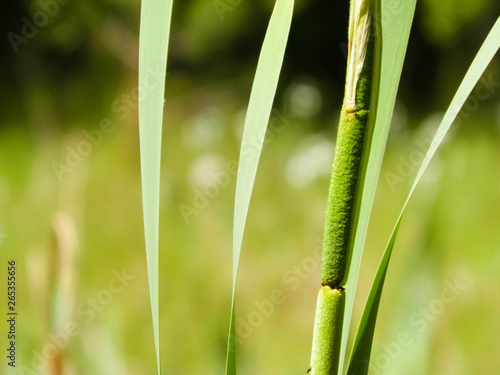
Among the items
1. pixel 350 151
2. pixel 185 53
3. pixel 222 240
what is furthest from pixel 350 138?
pixel 185 53

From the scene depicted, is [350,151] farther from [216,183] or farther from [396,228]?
[216,183]

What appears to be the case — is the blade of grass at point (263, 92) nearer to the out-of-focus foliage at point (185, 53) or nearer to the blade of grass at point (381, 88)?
the blade of grass at point (381, 88)

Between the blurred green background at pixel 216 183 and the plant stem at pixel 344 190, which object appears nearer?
the plant stem at pixel 344 190

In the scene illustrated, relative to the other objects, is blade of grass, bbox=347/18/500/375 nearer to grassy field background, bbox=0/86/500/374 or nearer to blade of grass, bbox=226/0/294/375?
blade of grass, bbox=226/0/294/375

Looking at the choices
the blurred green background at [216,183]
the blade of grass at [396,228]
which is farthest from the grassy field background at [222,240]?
the blade of grass at [396,228]

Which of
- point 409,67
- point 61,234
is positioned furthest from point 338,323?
point 409,67

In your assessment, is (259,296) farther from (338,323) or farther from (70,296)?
(338,323)
